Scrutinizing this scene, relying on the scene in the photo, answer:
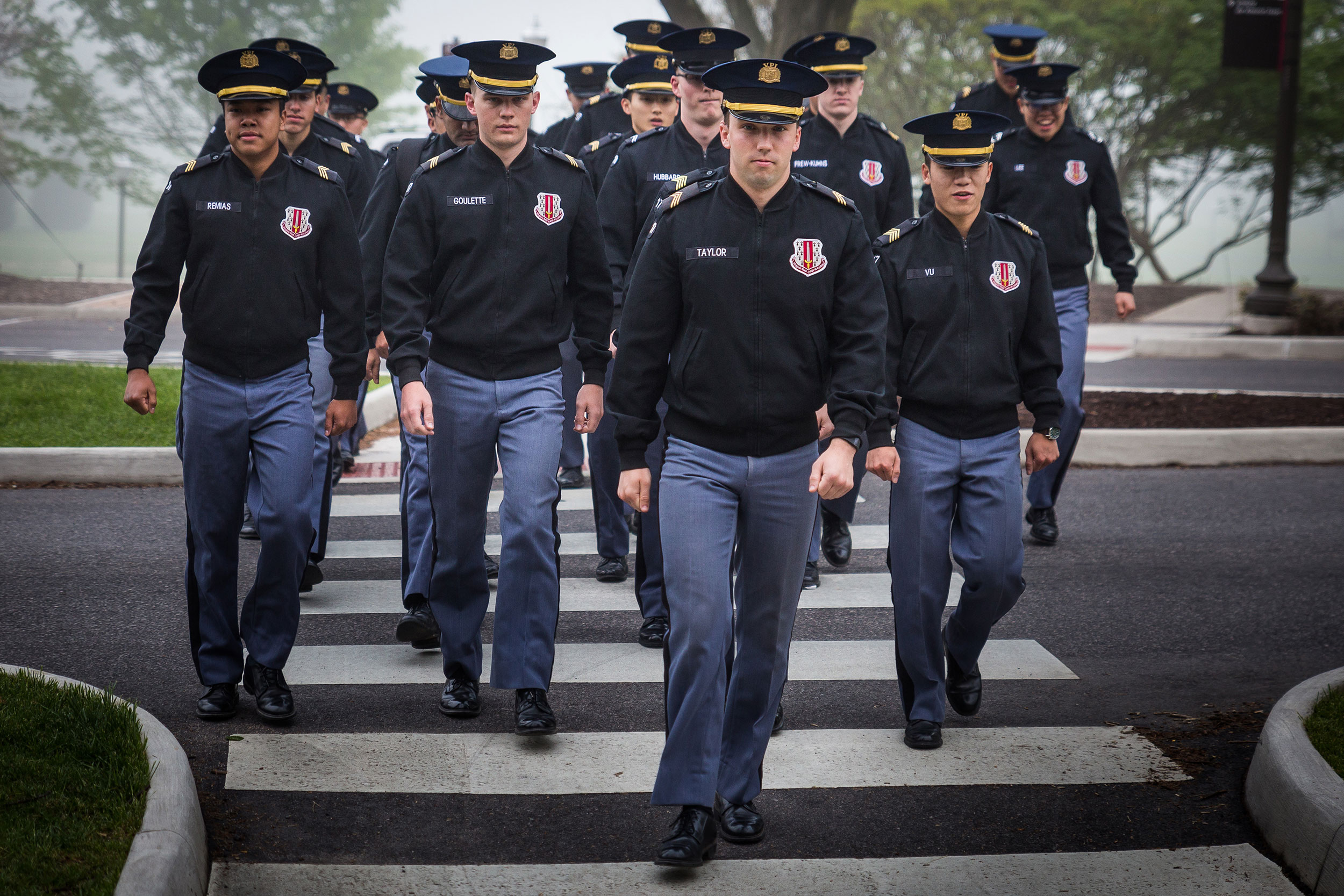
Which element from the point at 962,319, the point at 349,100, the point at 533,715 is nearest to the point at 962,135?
the point at 962,319

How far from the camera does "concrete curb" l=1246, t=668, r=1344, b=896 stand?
3.76 metres

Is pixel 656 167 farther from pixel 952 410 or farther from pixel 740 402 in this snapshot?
pixel 740 402

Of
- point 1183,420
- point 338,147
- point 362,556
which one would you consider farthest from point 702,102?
point 1183,420

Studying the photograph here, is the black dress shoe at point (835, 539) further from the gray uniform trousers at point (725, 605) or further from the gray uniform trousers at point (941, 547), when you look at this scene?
the gray uniform trousers at point (725, 605)

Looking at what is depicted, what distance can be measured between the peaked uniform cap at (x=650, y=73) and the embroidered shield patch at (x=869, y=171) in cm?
111

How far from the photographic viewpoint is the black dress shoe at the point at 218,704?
16.2 feet

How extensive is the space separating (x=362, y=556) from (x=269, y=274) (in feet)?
9.44

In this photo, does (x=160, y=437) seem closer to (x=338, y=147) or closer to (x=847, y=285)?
(x=338, y=147)

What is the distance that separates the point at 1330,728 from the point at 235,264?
160 inches

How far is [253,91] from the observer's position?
4918 millimetres

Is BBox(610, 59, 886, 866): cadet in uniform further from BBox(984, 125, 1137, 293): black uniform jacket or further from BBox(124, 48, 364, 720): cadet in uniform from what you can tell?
BBox(984, 125, 1137, 293): black uniform jacket

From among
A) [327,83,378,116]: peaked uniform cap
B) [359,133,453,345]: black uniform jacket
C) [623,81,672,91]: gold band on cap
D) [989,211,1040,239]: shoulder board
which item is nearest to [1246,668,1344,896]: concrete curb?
[989,211,1040,239]: shoulder board

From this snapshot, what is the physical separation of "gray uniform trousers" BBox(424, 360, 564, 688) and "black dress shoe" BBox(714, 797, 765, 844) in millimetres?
1062

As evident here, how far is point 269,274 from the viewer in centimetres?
498
